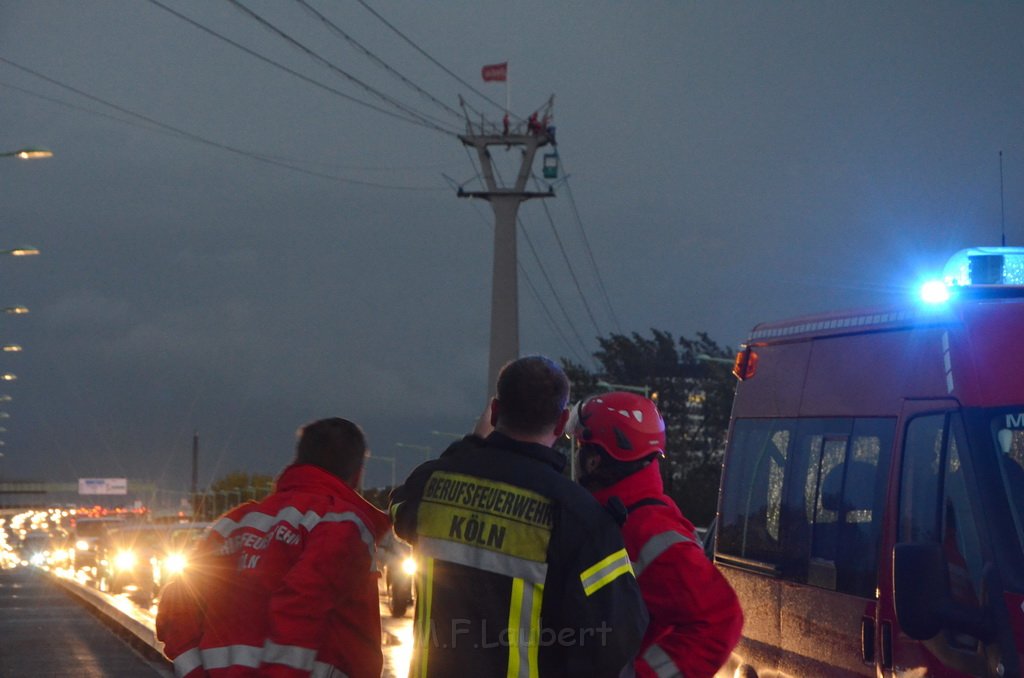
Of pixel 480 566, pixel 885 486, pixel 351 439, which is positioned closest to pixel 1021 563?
pixel 885 486

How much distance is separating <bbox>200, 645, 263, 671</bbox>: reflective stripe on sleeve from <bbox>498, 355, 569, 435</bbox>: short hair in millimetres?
1762

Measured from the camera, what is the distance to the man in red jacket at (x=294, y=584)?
5.60 m

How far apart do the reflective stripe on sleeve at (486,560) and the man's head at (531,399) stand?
1.17 ft

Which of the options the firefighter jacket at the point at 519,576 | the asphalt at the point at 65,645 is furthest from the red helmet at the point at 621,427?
the asphalt at the point at 65,645

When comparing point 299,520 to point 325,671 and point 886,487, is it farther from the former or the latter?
point 886,487

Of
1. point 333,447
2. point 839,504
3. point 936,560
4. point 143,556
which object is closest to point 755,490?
point 839,504

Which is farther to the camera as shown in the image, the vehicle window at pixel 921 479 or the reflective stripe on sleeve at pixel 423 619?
the vehicle window at pixel 921 479

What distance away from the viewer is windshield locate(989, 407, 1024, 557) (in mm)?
5535

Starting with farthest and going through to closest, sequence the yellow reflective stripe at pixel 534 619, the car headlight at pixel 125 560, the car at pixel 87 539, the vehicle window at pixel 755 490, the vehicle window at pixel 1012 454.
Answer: the car at pixel 87 539 → the car headlight at pixel 125 560 → the vehicle window at pixel 755 490 → the vehicle window at pixel 1012 454 → the yellow reflective stripe at pixel 534 619

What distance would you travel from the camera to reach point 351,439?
5.98 meters

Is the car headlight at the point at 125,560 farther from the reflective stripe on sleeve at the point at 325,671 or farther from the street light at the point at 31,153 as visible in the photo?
the reflective stripe on sleeve at the point at 325,671

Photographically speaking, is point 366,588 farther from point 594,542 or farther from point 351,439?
point 594,542

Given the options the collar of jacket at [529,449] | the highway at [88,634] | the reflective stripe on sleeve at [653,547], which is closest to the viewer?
the collar of jacket at [529,449]

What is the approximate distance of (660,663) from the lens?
4.49 meters
